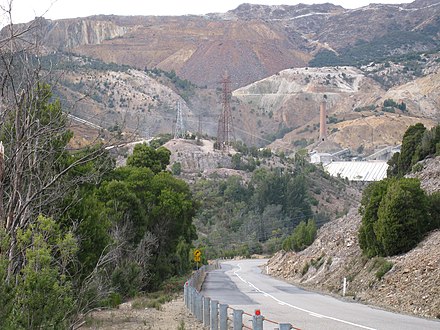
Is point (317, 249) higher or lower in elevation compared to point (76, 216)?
lower

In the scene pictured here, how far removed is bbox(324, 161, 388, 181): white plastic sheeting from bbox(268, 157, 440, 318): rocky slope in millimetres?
84011

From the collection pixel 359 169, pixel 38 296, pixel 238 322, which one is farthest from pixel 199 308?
pixel 359 169

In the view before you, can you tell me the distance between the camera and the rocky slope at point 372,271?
25.3 m

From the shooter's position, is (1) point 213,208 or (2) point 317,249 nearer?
(2) point 317,249

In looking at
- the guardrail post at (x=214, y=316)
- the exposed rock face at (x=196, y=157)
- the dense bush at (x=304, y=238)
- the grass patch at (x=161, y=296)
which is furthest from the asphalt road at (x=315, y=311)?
the exposed rock face at (x=196, y=157)

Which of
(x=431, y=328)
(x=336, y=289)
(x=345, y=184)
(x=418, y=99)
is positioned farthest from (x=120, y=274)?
(x=418, y=99)

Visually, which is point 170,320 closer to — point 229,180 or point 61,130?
point 61,130

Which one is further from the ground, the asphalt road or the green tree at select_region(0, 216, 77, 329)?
the green tree at select_region(0, 216, 77, 329)

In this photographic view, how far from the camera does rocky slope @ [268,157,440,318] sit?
25.3 metres

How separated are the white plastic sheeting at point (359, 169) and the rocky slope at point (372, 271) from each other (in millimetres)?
84011

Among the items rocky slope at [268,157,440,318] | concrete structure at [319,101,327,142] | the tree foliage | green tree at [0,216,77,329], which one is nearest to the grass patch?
rocky slope at [268,157,440,318]

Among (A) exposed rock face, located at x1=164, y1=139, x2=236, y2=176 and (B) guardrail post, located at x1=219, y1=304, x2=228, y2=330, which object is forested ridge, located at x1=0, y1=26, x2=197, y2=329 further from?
(A) exposed rock face, located at x1=164, y1=139, x2=236, y2=176

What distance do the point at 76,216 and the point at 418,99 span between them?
599 feet

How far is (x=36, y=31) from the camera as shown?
14383mm
